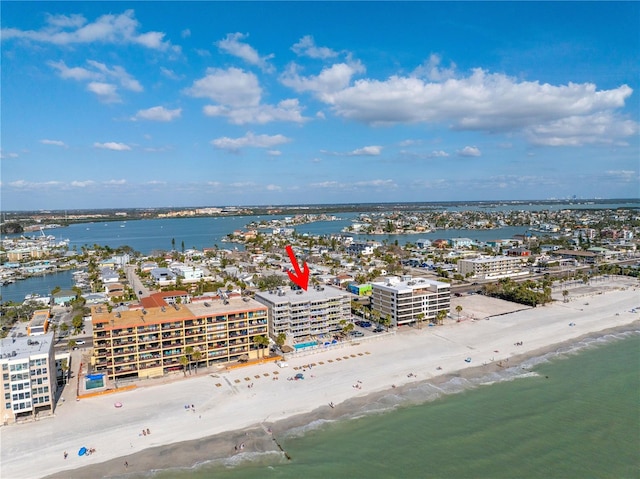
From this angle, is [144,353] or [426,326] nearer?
[144,353]

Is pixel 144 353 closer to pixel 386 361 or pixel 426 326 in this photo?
pixel 386 361

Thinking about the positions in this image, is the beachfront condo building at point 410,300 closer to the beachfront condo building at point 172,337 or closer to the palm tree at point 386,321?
the palm tree at point 386,321

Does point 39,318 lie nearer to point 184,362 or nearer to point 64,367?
point 64,367

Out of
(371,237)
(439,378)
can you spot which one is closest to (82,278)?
(439,378)

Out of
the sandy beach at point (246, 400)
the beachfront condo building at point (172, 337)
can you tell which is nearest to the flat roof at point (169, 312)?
the beachfront condo building at point (172, 337)

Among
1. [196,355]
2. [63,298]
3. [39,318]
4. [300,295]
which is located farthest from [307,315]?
[63,298]

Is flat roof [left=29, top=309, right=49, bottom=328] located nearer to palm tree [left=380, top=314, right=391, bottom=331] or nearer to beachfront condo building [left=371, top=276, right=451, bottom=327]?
palm tree [left=380, top=314, right=391, bottom=331]

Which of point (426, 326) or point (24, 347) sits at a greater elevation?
point (24, 347)
